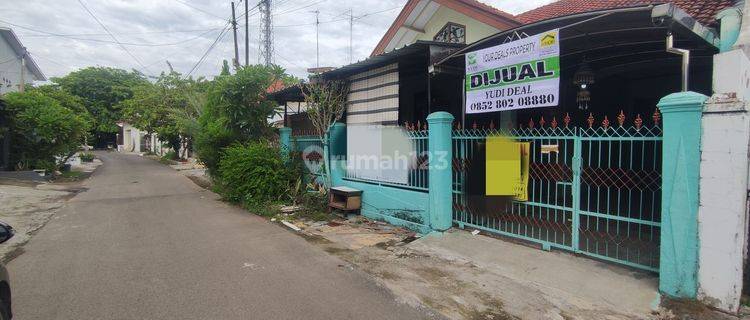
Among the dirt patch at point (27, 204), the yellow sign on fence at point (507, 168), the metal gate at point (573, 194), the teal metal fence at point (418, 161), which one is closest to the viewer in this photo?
the metal gate at point (573, 194)

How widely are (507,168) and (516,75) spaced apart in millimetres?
1424


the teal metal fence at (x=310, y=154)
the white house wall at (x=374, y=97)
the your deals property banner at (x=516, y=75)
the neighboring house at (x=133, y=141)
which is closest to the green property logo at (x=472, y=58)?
the your deals property banner at (x=516, y=75)

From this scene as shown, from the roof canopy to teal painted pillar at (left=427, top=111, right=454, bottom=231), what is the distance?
996 millimetres

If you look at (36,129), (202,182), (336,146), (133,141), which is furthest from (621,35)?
(133,141)

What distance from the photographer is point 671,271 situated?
403cm

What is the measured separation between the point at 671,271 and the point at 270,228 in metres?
Answer: 6.31

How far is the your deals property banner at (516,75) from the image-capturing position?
5059mm

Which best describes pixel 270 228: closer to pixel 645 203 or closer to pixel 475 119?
pixel 475 119

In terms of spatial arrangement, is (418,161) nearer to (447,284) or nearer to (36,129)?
(447,284)

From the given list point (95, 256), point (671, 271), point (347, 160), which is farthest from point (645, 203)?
point (95, 256)

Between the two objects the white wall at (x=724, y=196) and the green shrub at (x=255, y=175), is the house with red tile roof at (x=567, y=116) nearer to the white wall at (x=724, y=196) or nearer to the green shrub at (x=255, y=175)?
the white wall at (x=724, y=196)

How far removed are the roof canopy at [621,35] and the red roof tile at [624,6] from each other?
26 cm

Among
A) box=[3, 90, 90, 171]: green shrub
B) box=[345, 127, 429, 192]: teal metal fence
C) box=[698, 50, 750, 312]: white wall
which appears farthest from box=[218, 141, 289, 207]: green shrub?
box=[3, 90, 90, 171]: green shrub

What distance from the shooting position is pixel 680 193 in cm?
395
